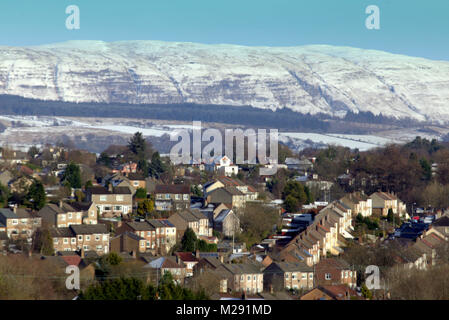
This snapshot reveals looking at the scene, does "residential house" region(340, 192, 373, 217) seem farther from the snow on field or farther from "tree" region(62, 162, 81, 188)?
the snow on field

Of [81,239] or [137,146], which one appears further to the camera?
[137,146]

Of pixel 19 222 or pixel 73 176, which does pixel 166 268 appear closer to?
pixel 19 222

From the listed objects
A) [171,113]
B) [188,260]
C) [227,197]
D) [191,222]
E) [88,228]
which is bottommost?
[188,260]

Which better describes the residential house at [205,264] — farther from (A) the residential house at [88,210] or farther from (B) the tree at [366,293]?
(A) the residential house at [88,210]

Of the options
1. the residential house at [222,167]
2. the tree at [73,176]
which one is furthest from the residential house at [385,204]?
the tree at [73,176]

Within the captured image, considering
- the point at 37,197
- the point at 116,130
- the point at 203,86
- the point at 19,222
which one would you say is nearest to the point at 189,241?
the point at 19,222
